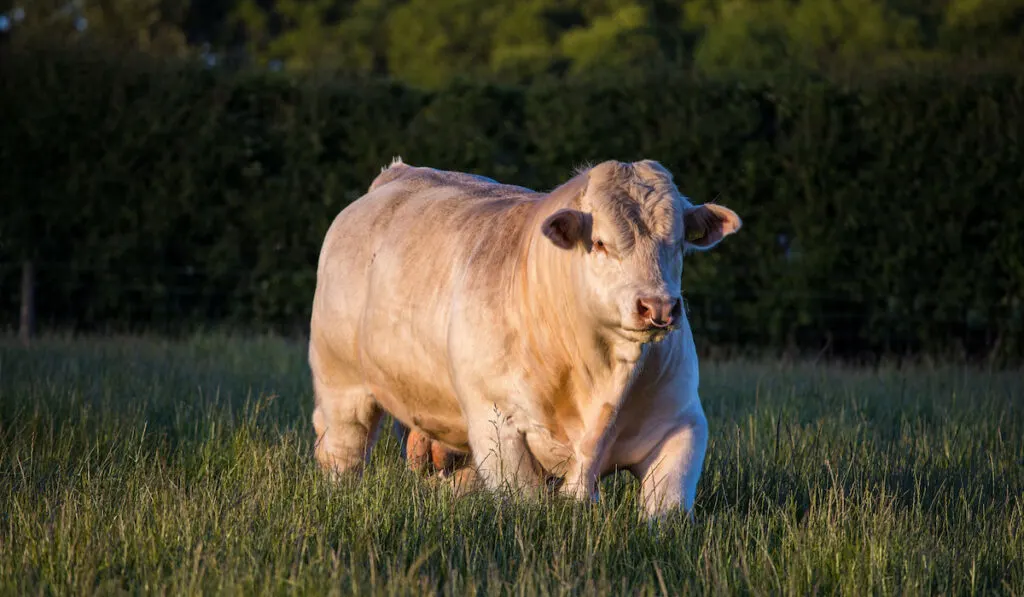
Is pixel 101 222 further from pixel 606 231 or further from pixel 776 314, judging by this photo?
pixel 606 231

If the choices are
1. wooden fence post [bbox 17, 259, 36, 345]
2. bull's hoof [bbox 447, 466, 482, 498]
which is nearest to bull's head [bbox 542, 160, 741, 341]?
bull's hoof [bbox 447, 466, 482, 498]

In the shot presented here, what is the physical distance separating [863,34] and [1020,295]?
36.8 ft

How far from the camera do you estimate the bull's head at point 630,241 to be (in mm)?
4359

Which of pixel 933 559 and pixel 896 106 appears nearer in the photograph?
pixel 933 559

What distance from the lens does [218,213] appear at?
12.4m

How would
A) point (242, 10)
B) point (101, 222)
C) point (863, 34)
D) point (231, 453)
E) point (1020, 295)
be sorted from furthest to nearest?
point (242, 10) → point (863, 34) → point (101, 222) → point (1020, 295) → point (231, 453)

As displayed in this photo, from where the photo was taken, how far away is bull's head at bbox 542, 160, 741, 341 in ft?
14.3

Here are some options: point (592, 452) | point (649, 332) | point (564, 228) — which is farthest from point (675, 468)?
point (564, 228)

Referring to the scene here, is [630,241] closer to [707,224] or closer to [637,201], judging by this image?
[637,201]

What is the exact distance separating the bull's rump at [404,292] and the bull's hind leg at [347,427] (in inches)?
4.0

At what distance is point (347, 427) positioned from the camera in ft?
20.9

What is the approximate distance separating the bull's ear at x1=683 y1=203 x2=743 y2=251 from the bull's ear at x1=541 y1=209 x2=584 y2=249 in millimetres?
425

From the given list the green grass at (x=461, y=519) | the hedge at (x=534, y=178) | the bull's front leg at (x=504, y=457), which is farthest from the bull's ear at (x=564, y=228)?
the hedge at (x=534, y=178)

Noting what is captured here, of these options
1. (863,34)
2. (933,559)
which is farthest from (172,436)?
(863,34)
